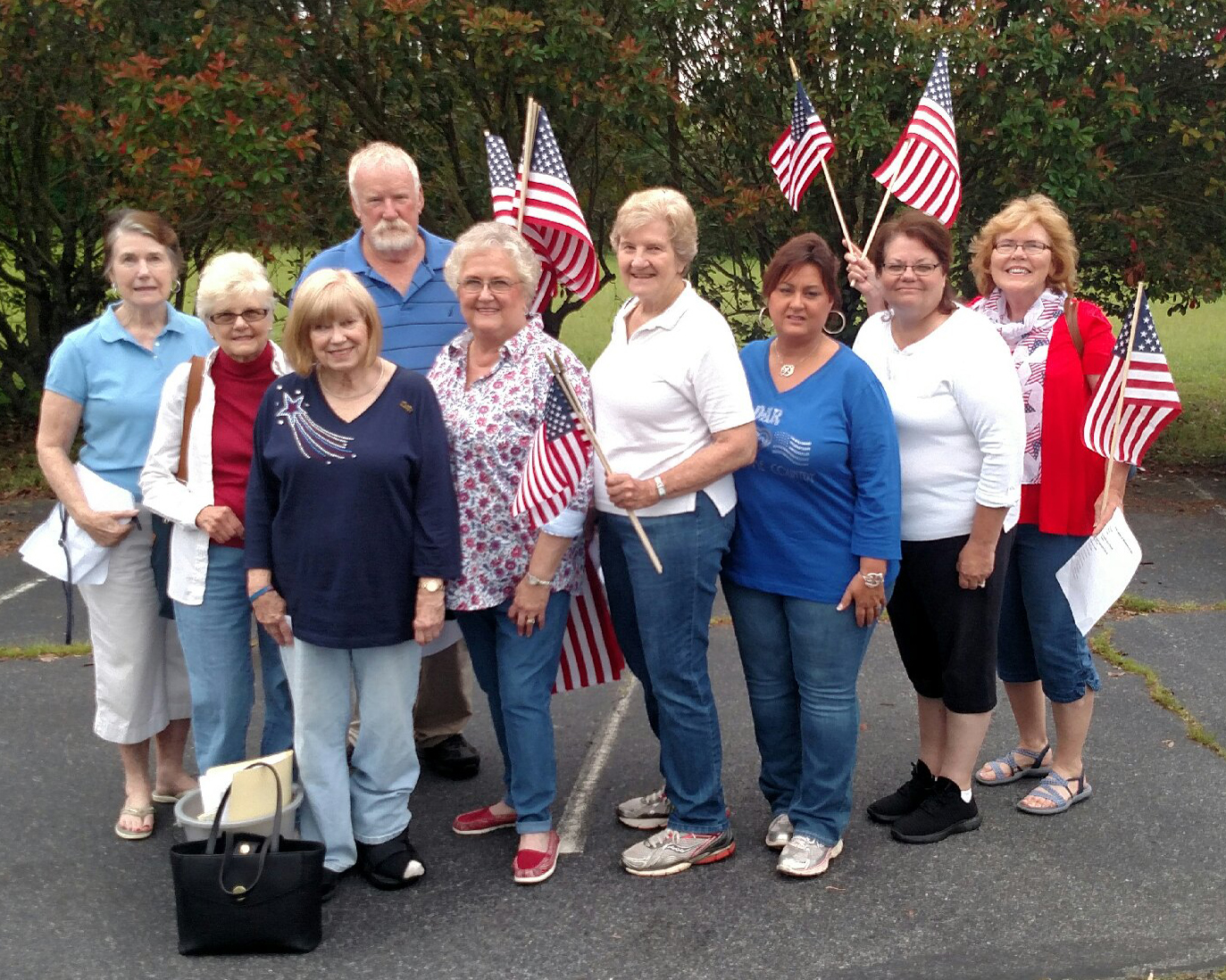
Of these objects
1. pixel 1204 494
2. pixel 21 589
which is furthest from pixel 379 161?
pixel 1204 494

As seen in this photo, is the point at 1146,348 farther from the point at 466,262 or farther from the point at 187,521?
the point at 187,521

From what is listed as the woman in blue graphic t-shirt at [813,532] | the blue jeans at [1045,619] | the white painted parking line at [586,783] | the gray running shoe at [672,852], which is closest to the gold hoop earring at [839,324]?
the woman in blue graphic t-shirt at [813,532]

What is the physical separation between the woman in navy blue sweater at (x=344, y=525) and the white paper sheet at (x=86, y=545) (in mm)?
677

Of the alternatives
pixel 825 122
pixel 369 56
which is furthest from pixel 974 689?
pixel 369 56

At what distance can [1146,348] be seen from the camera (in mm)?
4211

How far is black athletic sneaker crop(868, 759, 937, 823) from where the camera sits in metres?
4.40

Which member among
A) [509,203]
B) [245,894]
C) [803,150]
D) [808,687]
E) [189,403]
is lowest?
Result: [245,894]

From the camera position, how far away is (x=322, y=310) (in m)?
3.63

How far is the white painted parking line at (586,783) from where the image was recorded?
4.35 meters

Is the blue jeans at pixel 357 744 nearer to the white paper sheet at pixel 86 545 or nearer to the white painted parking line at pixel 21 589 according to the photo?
the white paper sheet at pixel 86 545

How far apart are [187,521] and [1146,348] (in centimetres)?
306

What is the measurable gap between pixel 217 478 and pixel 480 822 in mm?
1461

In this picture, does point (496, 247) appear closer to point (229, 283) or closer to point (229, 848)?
point (229, 283)

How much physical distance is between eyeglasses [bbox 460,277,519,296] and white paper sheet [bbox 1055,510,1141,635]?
6.69ft
